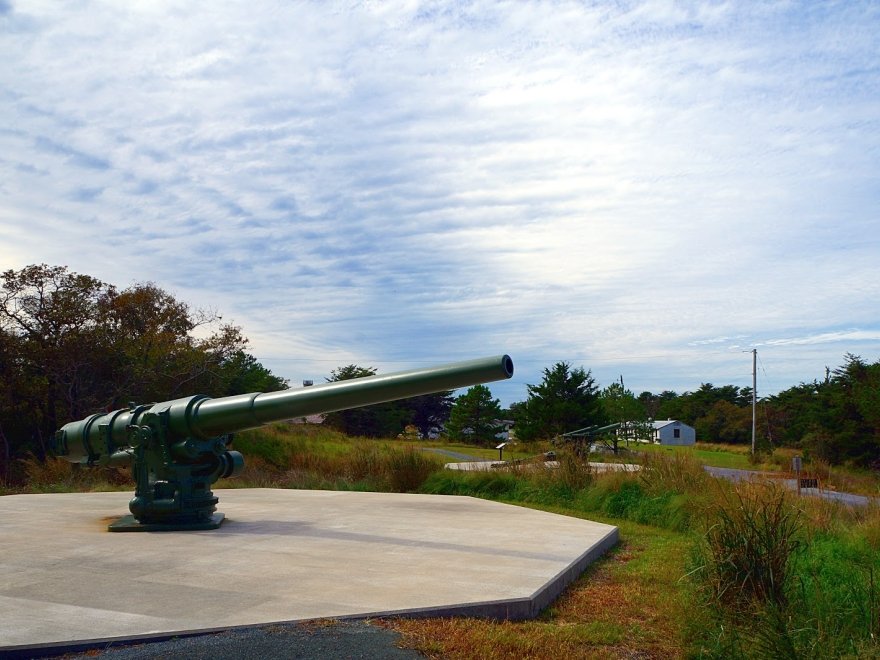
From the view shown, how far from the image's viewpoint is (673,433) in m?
62.5

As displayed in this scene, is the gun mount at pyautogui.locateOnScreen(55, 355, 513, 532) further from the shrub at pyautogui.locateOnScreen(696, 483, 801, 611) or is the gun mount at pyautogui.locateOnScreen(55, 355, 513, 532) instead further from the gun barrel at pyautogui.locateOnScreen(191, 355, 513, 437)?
the shrub at pyautogui.locateOnScreen(696, 483, 801, 611)

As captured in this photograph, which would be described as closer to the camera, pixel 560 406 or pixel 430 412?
pixel 560 406

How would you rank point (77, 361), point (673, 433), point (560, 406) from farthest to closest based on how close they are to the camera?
1. point (673, 433)
2. point (560, 406)
3. point (77, 361)

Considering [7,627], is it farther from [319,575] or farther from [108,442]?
Result: [108,442]

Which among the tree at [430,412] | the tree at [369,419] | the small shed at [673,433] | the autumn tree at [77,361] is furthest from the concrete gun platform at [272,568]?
the small shed at [673,433]

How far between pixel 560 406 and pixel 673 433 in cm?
3130

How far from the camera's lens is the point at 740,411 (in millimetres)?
61750

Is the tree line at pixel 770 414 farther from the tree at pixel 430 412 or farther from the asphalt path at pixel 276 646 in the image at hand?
the asphalt path at pixel 276 646

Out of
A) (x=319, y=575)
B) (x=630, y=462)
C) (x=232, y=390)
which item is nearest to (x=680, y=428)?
(x=232, y=390)

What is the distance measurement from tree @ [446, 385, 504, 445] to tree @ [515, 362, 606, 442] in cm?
784

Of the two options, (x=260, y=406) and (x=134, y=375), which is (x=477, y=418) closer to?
(x=134, y=375)

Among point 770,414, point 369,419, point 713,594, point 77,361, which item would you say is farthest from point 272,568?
point 770,414

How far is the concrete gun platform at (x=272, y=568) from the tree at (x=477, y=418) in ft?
111

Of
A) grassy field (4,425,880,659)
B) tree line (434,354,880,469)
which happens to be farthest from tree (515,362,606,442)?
grassy field (4,425,880,659)
